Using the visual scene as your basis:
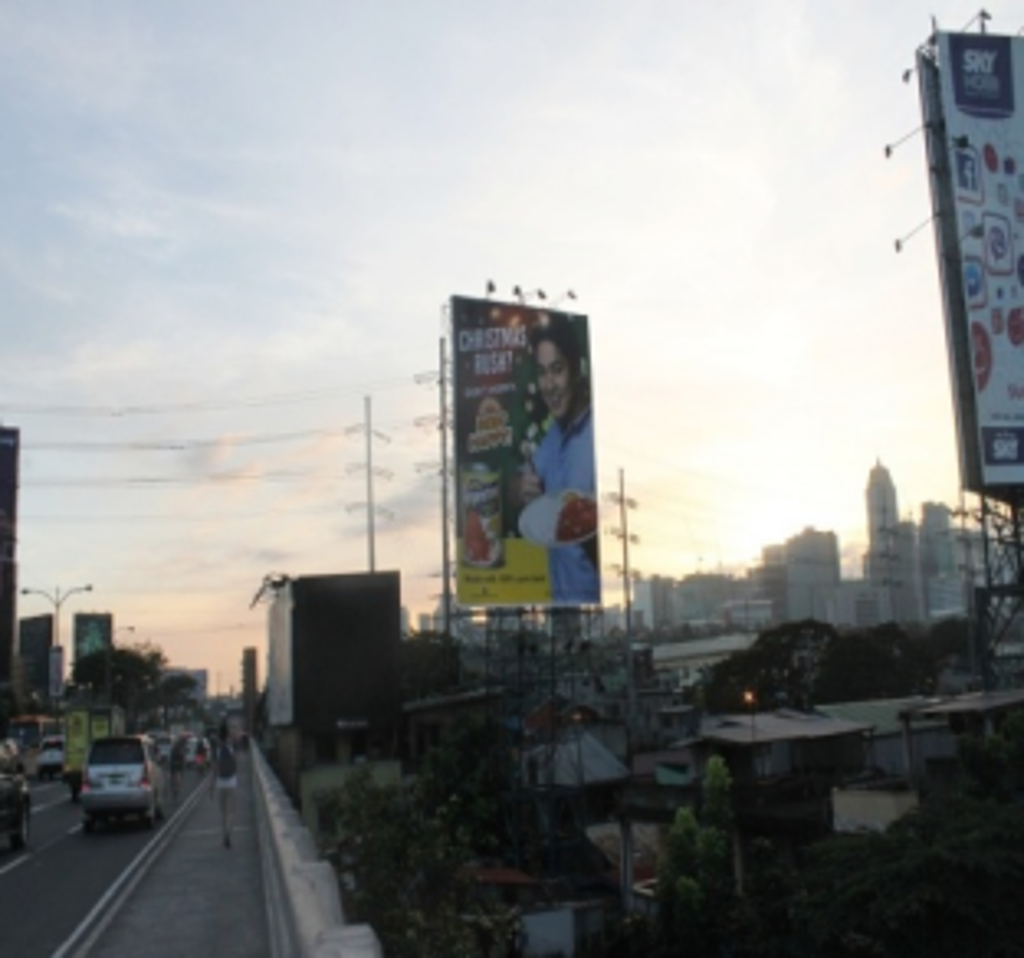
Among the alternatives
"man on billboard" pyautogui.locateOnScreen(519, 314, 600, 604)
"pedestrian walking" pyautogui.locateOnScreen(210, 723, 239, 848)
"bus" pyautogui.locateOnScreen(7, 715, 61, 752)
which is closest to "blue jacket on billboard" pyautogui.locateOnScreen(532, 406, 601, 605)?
"man on billboard" pyautogui.locateOnScreen(519, 314, 600, 604)

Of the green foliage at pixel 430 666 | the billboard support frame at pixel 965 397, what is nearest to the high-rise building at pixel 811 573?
the green foliage at pixel 430 666

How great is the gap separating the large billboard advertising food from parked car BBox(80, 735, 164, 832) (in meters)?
21.2

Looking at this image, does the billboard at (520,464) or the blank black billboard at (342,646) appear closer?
the blank black billboard at (342,646)

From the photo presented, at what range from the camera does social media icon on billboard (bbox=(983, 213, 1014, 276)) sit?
30.7 metres

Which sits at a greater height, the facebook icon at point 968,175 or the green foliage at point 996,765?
the facebook icon at point 968,175

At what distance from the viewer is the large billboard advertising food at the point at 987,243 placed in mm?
30000

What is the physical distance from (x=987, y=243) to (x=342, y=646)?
770 inches

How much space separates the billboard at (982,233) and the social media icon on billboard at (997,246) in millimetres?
26

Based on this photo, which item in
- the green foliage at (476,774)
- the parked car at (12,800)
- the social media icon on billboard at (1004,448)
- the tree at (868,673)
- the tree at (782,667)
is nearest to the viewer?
the parked car at (12,800)

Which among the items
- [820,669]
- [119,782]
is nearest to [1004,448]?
[119,782]

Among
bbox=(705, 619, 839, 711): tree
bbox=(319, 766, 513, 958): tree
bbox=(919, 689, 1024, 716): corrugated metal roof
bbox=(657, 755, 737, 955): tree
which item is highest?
bbox=(705, 619, 839, 711): tree

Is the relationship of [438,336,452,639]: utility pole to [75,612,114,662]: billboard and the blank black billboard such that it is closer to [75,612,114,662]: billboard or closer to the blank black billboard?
the blank black billboard

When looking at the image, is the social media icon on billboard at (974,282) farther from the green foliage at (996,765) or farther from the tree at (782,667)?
the tree at (782,667)

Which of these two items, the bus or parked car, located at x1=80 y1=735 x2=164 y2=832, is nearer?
parked car, located at x1=80 y1=735 x2=164 y2=832
